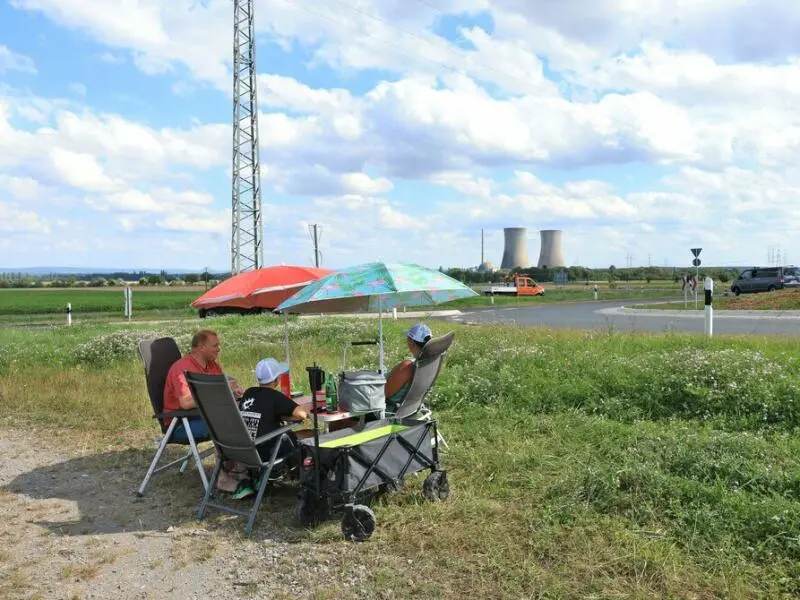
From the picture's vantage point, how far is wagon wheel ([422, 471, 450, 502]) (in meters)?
5.28

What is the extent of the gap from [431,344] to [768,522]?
8.69ft

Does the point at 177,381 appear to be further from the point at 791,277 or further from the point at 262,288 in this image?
the point at 791,277

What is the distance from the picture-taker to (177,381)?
20.2ft

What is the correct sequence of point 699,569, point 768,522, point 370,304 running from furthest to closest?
1. point 370,304
2. point 768,522
3. point 699,569

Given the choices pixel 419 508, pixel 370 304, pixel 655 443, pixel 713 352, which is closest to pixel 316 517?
pixel 419 508

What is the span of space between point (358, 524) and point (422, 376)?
64.8 inches

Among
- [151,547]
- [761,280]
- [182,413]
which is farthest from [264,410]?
[761,280]

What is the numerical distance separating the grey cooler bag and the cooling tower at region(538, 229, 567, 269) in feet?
228

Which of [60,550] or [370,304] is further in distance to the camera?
[370,304]

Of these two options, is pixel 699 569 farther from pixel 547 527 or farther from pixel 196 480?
pixel 196 480

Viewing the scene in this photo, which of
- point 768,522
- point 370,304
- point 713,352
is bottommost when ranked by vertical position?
point 768,522

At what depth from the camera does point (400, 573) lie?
4133 mm

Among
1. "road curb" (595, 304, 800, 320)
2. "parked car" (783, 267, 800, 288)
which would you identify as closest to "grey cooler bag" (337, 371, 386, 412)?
"road curb" (595, 304, 800, 320)

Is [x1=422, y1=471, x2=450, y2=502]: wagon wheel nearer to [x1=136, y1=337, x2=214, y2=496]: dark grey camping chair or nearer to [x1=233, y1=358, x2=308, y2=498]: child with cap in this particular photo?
[x1=233, y1=358, x2=308, y2=498]: child with cap
